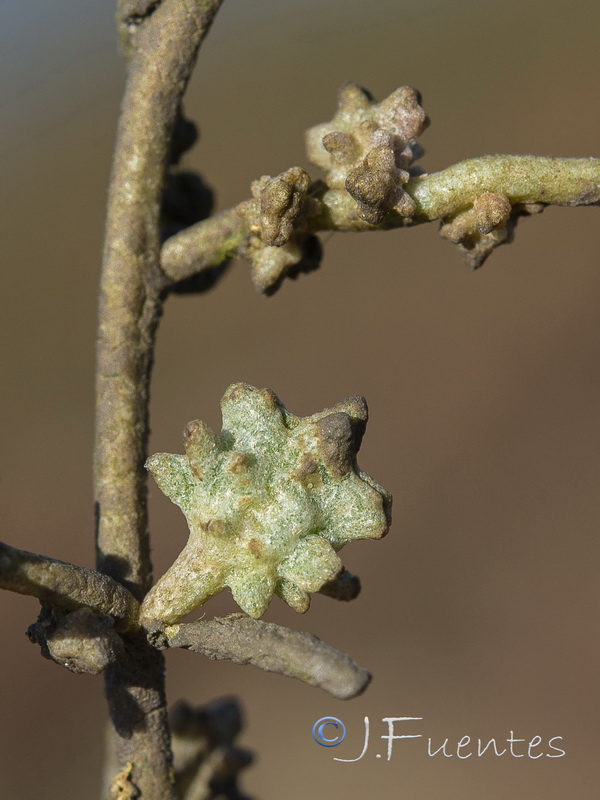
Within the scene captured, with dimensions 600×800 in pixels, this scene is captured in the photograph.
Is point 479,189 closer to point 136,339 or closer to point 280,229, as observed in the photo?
point 280,229

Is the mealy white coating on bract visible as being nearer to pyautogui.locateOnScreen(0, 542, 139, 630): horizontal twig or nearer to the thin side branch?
pyautogui.locateOnScreen(0, 542, 139, 630): horizontal twig

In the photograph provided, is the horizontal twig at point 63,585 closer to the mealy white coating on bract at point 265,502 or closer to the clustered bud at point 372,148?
the mealy white coating on bract at point 265,502

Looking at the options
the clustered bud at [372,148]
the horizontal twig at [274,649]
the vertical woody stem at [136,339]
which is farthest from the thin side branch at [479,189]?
the horizontal twig at [274,649]

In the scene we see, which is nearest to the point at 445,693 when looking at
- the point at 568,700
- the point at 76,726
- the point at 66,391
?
the point at 568,700

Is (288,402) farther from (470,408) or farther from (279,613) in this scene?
(279,613)

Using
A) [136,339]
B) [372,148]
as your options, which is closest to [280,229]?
[372,148]

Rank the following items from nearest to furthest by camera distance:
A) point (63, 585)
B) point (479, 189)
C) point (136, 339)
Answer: point (63, 585) < point (479, 189) < point (136, 339)

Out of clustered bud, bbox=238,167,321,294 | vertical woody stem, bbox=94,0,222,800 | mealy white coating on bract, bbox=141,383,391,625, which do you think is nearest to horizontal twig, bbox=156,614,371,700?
mealy white coating on bract, bbox=141,383,391,625
